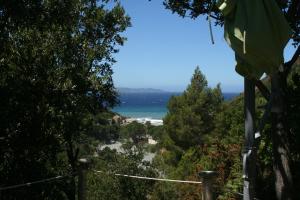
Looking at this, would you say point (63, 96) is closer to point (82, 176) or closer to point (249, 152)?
point (82, 176)

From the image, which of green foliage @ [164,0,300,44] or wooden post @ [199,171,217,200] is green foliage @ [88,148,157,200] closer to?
green foliage @ [164,0,300,44]

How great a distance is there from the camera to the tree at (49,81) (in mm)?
6234

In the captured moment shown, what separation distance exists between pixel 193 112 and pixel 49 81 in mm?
22942

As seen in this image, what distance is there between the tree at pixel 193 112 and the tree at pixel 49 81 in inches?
758

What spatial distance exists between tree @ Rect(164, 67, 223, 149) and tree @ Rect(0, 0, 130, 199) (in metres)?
19.2

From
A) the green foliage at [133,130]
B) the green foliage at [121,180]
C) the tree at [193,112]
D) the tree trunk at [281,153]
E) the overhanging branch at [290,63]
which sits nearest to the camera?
the tree trunk at [281,153]

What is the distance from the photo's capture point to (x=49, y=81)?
27.3ft

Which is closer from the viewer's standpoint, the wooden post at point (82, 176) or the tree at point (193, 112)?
the wooden post at point (82, 176)

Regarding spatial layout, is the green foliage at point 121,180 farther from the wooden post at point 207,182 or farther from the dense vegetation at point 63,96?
the wooden post at point 207,182

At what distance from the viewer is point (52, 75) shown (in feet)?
28.1

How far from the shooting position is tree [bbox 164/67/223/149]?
99.7 ft

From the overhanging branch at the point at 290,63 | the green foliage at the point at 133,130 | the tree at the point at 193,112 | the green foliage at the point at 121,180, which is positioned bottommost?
the green foliage at the point at 133,130

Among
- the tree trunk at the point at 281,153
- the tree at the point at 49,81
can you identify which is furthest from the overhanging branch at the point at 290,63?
the tree at the point at 49,81

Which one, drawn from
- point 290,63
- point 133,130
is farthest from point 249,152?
point 133,130
